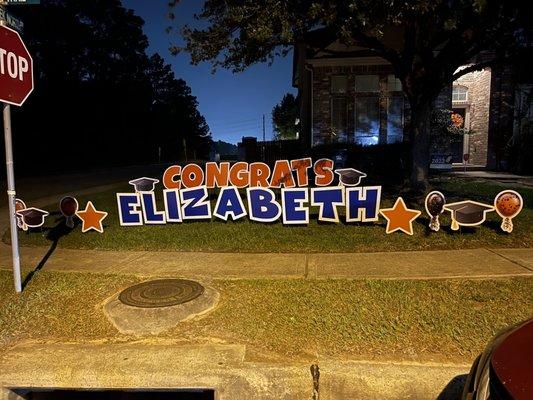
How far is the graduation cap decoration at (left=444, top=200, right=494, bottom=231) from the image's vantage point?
712 cm

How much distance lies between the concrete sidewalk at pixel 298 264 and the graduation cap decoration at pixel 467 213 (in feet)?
2.42

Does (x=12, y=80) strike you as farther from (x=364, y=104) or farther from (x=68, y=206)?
(x=364, y=104)

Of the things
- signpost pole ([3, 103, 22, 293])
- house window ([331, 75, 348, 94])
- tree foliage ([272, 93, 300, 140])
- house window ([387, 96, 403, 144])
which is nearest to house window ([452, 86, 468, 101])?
house window ([387, 96, 403, 144])

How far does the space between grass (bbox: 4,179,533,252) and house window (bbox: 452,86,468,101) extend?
39.9 feet

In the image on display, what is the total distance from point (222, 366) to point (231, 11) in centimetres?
737

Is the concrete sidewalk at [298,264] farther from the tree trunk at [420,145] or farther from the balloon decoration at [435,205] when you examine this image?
the tree trunk at [420,145]

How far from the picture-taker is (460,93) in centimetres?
2023

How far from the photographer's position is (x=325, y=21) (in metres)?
7.55

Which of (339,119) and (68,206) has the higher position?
(339,119)

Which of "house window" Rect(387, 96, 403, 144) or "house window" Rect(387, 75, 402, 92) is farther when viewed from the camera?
"house window" Rect(387, 96, 403, 144)

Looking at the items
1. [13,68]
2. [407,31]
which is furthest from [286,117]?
[13,68]

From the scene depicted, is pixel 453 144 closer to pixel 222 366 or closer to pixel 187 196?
pixel 187 196

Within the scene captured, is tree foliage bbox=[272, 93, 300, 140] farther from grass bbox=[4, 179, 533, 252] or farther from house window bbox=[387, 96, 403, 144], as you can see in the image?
grass bbox=[4, 179, 533, 252]

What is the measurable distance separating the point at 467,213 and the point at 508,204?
0.59 metres
